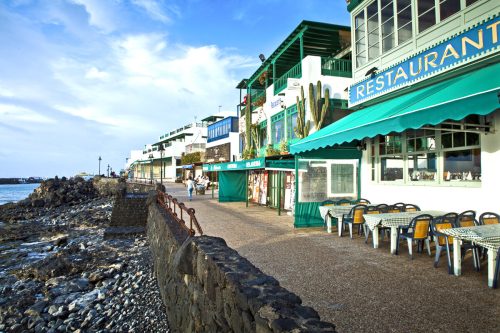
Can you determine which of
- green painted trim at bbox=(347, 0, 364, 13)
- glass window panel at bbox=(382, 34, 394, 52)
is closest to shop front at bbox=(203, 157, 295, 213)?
glass window panel at bbox=(382, 34, 394, 52)

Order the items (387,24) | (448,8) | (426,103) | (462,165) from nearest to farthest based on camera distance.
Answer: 1. (426,103)
2. (462,165)
3. (448,8)
4. (387,24)

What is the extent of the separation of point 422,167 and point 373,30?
469cm

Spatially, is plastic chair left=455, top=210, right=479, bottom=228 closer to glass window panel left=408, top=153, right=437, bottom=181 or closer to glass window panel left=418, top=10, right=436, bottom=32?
glass window panel left=408, top=153, right=437, bottom=181

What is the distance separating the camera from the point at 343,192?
10.2 metres

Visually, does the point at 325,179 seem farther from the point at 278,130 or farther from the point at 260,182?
the point at 260,182

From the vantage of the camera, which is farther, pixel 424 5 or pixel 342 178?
pixel 342 178

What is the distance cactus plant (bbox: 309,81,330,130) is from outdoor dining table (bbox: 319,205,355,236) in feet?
12.6

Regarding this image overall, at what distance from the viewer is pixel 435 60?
7.16 meters

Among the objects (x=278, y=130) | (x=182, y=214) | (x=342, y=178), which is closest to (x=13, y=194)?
(x=278, y=130)

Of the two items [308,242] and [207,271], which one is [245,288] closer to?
[207,271]

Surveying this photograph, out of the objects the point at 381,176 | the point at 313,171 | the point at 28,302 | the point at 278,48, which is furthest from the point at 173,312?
the point at 278,48

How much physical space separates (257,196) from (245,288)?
572 inches

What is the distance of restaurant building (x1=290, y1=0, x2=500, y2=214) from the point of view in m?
5.46

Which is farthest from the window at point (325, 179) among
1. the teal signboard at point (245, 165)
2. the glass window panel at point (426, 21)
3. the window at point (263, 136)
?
the window at point (263, 136)
